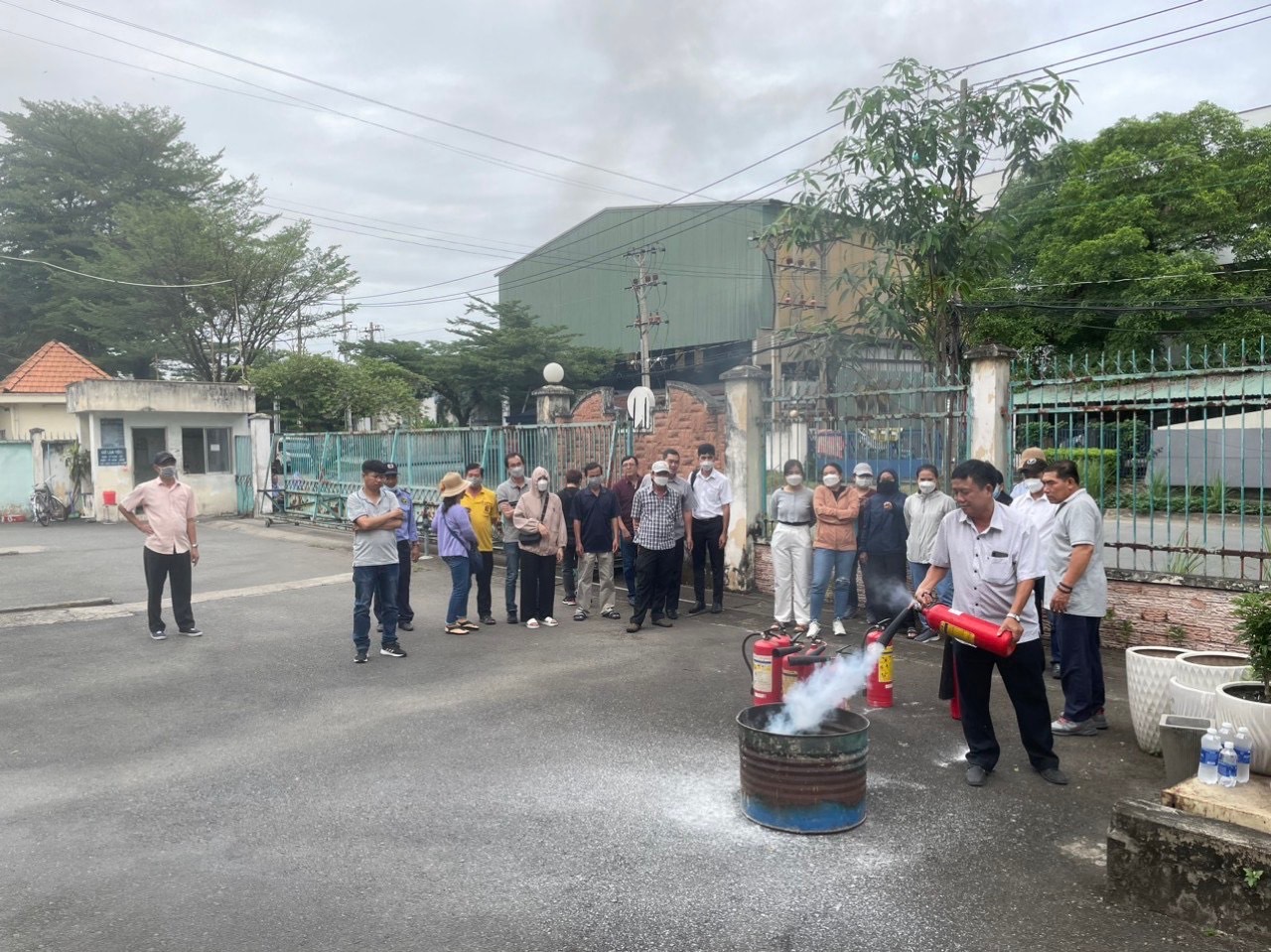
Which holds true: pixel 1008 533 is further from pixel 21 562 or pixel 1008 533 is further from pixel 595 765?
pixel 21 562

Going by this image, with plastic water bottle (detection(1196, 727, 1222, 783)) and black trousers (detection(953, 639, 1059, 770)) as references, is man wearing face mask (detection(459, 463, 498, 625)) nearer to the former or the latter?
black trousers (detection(953, 639, 1059, 770))

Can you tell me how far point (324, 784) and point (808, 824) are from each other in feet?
8.79

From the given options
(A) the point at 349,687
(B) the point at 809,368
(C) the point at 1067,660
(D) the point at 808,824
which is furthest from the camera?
(B) the point at 809,368

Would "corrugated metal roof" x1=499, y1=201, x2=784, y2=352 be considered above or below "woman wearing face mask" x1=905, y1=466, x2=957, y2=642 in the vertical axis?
above

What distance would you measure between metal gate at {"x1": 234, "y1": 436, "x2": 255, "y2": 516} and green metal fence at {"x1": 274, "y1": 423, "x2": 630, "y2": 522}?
7.88ft

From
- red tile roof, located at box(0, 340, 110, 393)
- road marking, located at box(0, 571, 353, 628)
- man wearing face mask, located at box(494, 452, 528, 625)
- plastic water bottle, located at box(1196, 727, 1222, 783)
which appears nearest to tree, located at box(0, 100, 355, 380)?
red tile roof, located at box(0, 340, 110, 393)

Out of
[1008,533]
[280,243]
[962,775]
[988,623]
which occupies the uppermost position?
[280,243]

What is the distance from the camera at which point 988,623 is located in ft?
15.7

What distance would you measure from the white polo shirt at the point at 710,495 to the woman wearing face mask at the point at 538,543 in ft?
4.87

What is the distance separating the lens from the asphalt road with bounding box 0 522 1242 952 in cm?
359

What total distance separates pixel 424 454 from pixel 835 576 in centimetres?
940

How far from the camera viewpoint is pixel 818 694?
4812mm

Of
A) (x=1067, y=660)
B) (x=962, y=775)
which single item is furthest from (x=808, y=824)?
(x=1067, y=660)

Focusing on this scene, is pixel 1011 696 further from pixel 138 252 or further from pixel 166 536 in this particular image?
pixel 138 252
